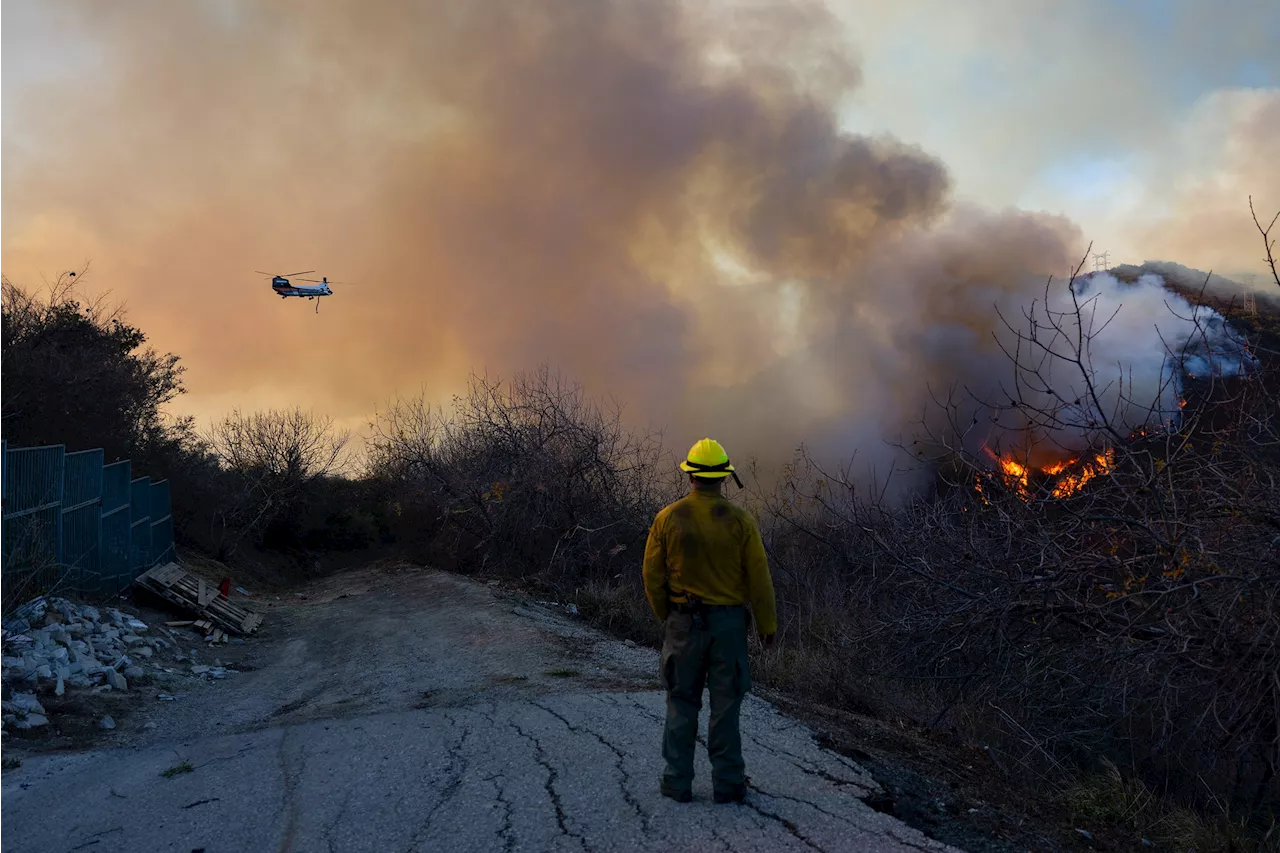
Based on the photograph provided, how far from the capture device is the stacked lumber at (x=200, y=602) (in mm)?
13102

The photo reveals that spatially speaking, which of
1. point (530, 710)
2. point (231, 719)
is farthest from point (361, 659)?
Result: point (530, 710)

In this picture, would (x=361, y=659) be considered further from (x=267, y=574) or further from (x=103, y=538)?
(x=267, y=574)

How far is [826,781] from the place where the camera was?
5.08 meters

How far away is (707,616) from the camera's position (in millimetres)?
4594

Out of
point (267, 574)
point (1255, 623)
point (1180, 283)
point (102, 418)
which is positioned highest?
point (1180, 283)

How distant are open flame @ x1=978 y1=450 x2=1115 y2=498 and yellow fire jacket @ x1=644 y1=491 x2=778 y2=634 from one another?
124 inches

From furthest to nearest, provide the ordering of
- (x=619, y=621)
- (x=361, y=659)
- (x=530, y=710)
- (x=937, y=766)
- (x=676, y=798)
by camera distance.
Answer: (x=619, y=621), (x=361, y=659), (x=530, y=710), (x=937, y=766), (x=676, y=798)

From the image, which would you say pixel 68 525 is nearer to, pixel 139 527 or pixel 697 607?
pixel 139 527

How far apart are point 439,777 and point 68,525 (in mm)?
9108

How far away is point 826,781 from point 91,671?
773cm

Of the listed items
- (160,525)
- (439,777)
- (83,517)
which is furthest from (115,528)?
(439,777)

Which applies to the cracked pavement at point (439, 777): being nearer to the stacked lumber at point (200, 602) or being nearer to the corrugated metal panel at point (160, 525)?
the stacked lumber at point (200, 602)

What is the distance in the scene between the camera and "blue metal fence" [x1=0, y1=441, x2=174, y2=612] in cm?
978

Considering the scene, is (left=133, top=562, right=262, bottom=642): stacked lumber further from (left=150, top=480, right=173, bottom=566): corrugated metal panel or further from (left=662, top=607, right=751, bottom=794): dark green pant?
(left=662, top=607, right=751, bottom=794): dark green pant
